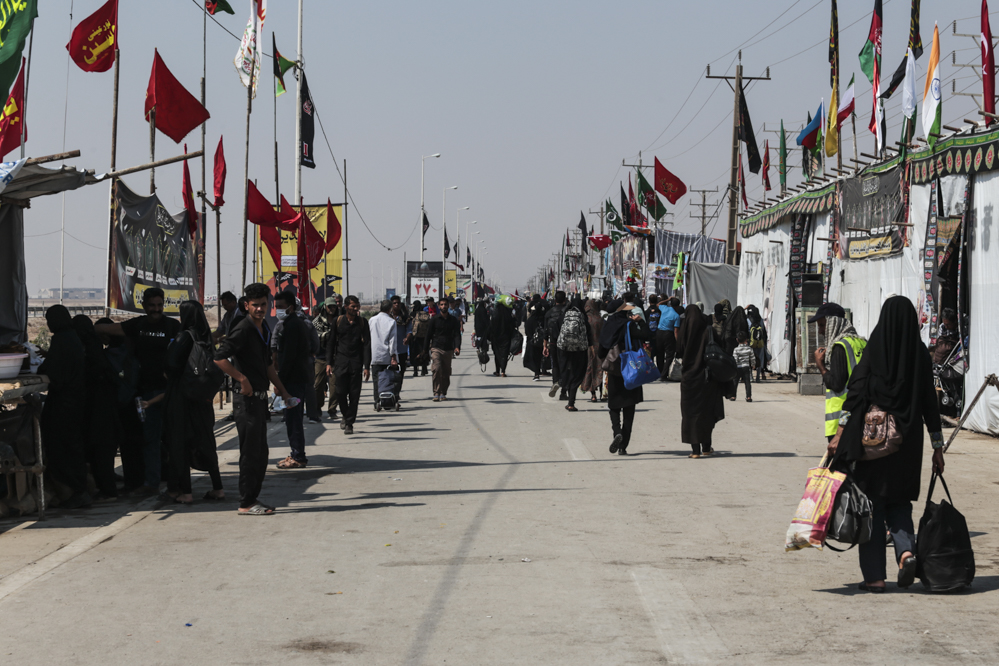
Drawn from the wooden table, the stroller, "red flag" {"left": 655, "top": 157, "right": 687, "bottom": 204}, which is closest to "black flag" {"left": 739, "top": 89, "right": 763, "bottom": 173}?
"red flag" {"left": 655, "top": 157, "right": 687, "bottom": 204}

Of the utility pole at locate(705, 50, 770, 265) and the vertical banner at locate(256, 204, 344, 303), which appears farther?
the utility pole at locate(705, 50, 770, 265)

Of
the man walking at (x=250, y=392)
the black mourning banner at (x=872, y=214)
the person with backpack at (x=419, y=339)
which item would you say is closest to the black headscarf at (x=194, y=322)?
the man walking at (x=250, y=392)

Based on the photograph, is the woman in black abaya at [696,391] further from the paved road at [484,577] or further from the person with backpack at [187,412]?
the person with backpack at [187,412]

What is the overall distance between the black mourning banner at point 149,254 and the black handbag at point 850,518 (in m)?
7.78

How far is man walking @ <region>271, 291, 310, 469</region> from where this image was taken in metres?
10.9

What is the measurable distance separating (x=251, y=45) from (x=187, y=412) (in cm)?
1602

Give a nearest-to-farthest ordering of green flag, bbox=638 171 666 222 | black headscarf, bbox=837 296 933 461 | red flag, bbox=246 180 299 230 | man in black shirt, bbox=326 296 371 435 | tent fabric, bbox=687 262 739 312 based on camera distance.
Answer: black headscarf, bbox=837 296 933 461 < man in black shirt, bbox=326 296 371 435 < red flag, bbox=246 180 299 230 < tent fabric, bbox=687 262 739 312 < green flag, bbox=638 171 666 222

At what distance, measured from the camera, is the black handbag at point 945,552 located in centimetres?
557

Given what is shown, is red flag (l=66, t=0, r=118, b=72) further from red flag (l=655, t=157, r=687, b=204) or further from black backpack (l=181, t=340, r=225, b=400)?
red flag (l=655, t=157, r=687, b=204)

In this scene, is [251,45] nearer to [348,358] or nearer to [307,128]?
[307,128]

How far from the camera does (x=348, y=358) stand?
14.3 meters

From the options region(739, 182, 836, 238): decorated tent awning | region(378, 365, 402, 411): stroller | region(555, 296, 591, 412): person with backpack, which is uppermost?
region(739, 182, 836, 238): decorated tent awning

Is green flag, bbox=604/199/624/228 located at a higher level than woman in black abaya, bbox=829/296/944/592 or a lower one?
higher

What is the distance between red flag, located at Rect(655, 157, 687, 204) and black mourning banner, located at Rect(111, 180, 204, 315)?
25209mm
